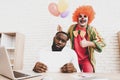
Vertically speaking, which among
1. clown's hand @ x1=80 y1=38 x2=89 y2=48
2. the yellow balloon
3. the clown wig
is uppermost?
the yellow balloon

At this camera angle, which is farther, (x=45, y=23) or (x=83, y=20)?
(x=45, y=23)

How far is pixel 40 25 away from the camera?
2.54m

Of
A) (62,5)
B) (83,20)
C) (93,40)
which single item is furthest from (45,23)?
(93,40)

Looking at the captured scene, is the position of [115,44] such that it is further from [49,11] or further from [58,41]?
[49,11]

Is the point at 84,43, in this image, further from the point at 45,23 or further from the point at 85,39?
the point at 45,23

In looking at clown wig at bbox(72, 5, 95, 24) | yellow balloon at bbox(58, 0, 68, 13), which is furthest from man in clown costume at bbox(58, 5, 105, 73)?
yellow balloon at bbox(58, 0, 68, 13)

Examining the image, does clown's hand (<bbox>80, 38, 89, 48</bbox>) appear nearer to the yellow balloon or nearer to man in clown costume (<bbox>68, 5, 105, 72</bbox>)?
man in clown costume (<bbox>68, 5, 105, 72</bbox>)

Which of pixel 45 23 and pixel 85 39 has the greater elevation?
pixel 45 23

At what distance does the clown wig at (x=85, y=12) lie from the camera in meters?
2.37

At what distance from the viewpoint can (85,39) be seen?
233 cm

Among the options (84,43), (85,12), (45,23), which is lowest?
(84,43)

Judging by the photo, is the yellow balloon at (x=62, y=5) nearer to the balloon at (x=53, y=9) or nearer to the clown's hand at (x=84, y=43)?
the balloon at (x=53, y=9)

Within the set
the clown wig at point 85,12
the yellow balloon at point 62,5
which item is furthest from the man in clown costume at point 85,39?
the yellow balloon at point 62,5

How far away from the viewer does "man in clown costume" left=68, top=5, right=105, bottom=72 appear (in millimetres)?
2307
